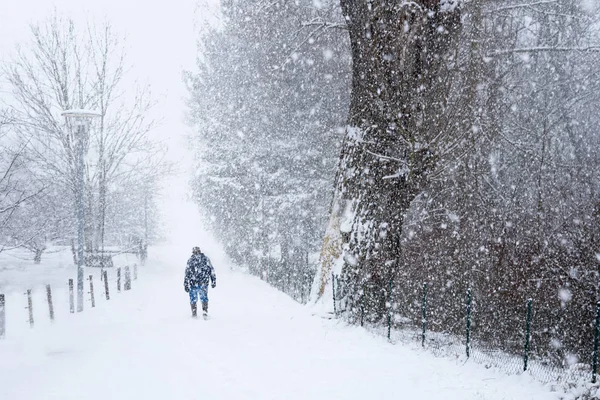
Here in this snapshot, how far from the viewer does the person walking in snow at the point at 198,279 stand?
1152cm

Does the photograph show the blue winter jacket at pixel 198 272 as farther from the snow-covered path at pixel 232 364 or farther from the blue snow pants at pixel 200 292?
the snow-covered path at pixel 232 364

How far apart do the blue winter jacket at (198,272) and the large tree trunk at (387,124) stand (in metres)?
3.64

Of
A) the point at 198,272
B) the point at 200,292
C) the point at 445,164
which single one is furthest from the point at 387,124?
the point at 200,292

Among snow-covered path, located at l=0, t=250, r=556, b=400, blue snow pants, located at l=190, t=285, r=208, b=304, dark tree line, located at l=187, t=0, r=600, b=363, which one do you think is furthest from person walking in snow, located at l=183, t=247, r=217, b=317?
dark tree line, located at l=187, t=0, r=600, b=363

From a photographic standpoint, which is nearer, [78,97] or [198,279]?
[198,279]

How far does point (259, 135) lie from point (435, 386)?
1545 centimetres

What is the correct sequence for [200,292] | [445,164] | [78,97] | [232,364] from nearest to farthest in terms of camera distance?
[232,364], [445,164], [200,292], [78,97]

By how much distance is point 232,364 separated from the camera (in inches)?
286

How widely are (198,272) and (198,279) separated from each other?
0.17 metres

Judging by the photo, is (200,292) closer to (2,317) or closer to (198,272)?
(198,272)

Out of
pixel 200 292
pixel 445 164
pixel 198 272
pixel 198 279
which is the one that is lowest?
pixel 200 292

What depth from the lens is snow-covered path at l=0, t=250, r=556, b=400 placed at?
19.6 feet

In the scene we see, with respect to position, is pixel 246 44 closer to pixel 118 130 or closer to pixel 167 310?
pixel 118 130

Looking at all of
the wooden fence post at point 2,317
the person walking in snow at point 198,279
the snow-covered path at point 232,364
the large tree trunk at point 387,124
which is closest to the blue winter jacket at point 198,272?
the person walking in snow at point 198,279
